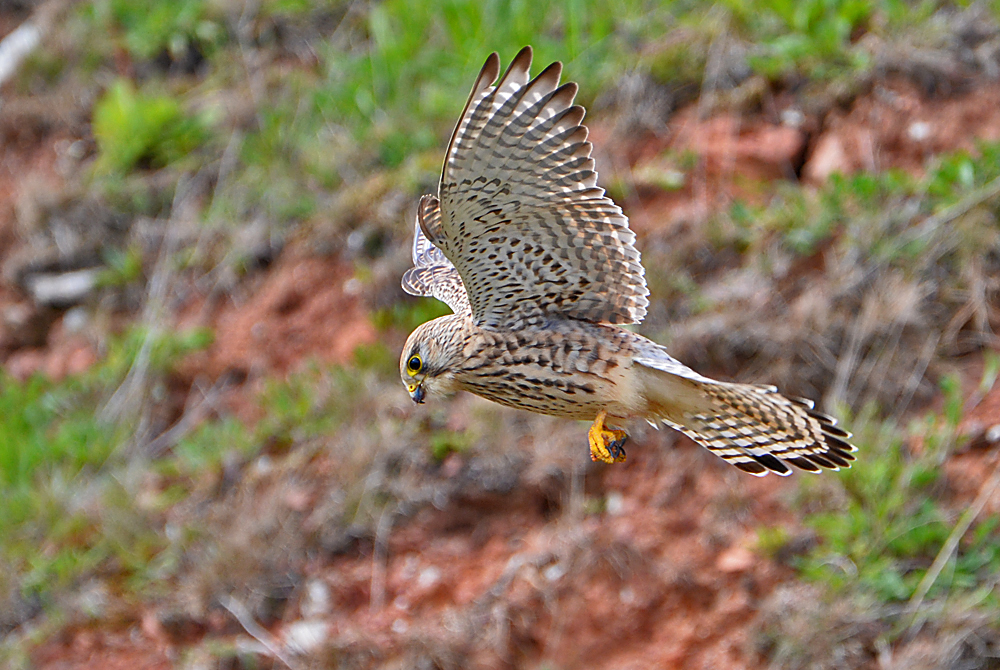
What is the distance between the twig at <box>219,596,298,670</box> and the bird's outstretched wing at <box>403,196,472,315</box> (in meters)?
1.98

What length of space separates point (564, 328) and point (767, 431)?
2.16 ft

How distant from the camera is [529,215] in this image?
297 centimetres

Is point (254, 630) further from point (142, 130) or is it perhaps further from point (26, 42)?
point (26, 42)

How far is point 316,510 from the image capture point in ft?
17.4

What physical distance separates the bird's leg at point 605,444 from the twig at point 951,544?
1595 millimetres

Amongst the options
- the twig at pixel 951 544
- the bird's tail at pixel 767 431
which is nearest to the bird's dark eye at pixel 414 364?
the bird's tail at pixel 767 431

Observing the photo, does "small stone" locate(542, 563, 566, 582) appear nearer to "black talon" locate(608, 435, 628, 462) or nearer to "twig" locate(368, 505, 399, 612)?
"twig" locate(368, 505, 399, 612)

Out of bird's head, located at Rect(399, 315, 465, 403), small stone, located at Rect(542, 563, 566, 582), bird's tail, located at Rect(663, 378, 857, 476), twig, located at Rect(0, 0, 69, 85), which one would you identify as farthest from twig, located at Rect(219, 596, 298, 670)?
twig, located at Rect(0, 0, 69, 85)

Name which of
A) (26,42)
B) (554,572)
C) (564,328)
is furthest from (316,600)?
(26,42)

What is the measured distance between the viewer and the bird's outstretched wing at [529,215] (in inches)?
106

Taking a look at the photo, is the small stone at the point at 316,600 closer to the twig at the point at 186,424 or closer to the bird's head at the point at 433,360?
the twig at the point at 186,424

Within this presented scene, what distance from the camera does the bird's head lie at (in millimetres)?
3262

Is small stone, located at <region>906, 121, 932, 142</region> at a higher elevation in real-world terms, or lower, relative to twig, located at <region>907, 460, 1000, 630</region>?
higher

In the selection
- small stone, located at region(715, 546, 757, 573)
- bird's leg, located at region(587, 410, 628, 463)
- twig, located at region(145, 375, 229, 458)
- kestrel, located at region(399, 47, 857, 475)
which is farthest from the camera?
twig, located at region(145, 375, 229, 458)
